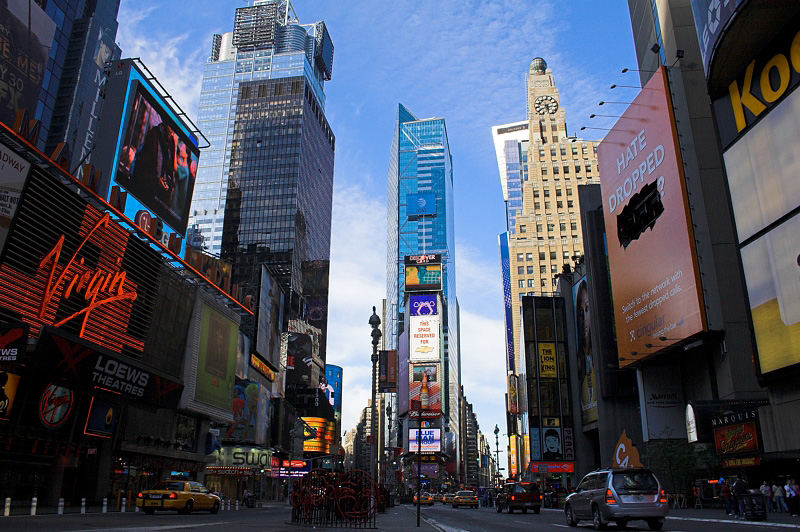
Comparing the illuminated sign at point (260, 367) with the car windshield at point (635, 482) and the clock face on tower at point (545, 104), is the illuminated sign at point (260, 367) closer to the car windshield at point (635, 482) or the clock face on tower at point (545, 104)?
the car windshield at point (635, 482)

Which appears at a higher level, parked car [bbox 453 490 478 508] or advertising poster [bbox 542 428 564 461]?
advertising poster [bbox 542 428 564 461]

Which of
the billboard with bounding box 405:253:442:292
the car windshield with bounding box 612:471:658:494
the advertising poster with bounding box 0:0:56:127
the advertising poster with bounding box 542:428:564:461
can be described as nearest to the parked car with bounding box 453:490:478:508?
the advertising poster with bounding box 542:428:564:461

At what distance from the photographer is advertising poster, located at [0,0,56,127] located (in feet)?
134

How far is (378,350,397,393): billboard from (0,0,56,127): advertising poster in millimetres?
123598

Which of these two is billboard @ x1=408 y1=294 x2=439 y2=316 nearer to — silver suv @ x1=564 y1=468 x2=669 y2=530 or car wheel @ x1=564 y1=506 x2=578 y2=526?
car wheel @ x1=564 y1=506 x2=578 y2=526

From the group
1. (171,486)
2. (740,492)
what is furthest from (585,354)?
(171,486)

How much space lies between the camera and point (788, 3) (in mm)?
22172

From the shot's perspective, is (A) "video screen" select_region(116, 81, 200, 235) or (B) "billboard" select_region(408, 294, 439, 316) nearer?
(A) "video screen" select_region(116, 81, 200, 235)

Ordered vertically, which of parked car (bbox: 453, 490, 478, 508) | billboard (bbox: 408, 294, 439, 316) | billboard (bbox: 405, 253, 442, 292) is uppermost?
billboard (bbox: 405, 253, 442, 292)

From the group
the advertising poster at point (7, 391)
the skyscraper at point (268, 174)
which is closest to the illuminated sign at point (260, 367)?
the advertising poster at point (7, 391)

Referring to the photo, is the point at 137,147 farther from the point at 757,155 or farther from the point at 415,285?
the point at 415,285

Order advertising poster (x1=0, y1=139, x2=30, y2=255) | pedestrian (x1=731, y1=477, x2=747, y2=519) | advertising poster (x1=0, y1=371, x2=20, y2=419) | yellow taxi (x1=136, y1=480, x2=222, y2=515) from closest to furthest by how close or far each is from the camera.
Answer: pedestrian (x1=731, y1=477, x2=747, y2=519), yellow taxi (x1=136, y1=480, x2=222, y2=515), advertising poster (x1=0, y1=139, x2=30, y2=255), advertising poster (x1=0, y1=371, x2=20, y2=419)

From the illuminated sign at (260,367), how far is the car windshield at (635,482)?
205ft

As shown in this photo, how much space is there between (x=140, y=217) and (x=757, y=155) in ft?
124
